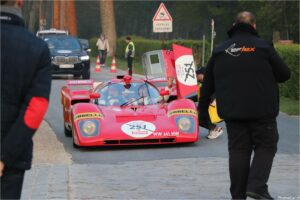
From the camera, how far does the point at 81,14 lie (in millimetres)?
97062

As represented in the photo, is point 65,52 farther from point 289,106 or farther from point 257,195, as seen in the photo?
point 257,195

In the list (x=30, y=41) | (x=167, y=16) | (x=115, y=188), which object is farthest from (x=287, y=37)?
(x=30, y=41)

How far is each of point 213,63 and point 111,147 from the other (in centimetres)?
626

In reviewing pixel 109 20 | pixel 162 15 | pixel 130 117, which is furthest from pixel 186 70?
pixel 109 20

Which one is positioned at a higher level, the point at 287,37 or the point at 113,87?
the point at 113,87

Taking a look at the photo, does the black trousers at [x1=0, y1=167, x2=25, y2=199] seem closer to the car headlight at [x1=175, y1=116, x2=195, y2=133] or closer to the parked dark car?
the car headlight at [x1=175, y1=116, x2=195, y2=133]

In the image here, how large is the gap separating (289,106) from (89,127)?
8760 mm

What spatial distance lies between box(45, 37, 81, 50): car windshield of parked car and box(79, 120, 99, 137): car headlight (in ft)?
58.6

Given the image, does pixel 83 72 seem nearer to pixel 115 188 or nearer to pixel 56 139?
pixel 56 139

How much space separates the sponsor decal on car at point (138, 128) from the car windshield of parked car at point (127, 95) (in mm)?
902

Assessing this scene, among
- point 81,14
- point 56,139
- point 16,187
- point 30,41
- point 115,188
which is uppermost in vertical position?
point 30,41

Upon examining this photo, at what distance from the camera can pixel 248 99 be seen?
22.2 feet

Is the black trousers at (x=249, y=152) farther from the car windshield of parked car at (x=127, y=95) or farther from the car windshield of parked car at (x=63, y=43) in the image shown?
the car windshield of parked car at (x=63, y=43)

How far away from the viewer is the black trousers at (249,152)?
6.82 metres
